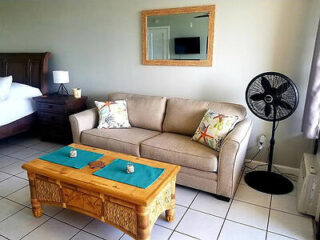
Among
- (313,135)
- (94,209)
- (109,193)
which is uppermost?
(313,135)

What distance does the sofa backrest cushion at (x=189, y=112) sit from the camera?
2.60 meters

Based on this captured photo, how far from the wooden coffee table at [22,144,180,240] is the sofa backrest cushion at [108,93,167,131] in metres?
0.92

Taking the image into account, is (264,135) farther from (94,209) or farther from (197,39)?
(94,209)

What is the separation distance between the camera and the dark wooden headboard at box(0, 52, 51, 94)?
3783 millimetres

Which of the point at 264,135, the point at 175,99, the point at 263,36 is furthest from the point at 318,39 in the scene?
the point at 175,99

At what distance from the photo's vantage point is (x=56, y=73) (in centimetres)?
346

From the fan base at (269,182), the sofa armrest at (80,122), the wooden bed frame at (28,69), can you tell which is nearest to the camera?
the fan base at (269,182)

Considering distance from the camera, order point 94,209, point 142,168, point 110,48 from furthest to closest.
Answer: point 110,48
point 142,168
point 94,209

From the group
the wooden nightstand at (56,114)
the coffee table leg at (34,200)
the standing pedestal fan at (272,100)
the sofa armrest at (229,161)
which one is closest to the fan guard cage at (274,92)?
the standing pedestal fan at (272,100)

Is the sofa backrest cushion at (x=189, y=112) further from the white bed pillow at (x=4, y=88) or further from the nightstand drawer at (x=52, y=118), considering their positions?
the white bed pillow at (x=4, y=88)

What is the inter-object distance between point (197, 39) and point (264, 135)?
1308mm

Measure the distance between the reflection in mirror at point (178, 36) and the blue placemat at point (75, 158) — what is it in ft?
5.12

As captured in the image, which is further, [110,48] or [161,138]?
[110,48]

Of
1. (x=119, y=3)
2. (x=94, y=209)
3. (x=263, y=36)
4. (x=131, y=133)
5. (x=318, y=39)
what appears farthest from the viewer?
(x=119, y=3)
